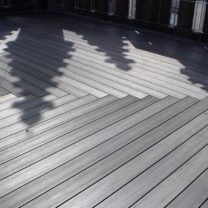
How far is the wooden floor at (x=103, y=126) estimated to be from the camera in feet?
7.86

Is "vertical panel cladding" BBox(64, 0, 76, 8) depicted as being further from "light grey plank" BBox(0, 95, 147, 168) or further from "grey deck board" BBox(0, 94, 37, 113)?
"light grey plank" BBox(0, 95, 147, 168)

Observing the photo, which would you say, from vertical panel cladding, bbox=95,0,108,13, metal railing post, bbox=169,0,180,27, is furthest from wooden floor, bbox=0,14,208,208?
vertical panel cladding, bbox=95,0,108,13

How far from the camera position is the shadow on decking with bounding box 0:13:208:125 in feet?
14.4

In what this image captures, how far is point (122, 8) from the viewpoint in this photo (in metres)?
7.39

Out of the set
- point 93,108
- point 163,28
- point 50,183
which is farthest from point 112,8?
point 50,183

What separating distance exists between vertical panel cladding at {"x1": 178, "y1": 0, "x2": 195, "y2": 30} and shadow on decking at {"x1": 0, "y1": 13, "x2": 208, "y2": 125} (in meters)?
0.42

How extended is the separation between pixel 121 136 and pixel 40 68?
83.0 inches

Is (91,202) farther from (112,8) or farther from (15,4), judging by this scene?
(15,4)

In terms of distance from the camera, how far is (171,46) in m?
6.05

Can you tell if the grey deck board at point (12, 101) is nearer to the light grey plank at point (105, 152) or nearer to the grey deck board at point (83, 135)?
the grey deck board at point (83, 135)

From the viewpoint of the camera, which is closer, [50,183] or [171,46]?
[50,183]

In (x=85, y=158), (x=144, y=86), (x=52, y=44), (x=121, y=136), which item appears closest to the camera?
(x=85, y=158)

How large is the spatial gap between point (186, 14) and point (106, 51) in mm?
1862

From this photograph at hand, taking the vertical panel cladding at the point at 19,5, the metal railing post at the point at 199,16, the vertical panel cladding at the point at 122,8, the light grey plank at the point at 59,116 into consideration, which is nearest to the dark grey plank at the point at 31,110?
the light grey plank at the point at 59,116
